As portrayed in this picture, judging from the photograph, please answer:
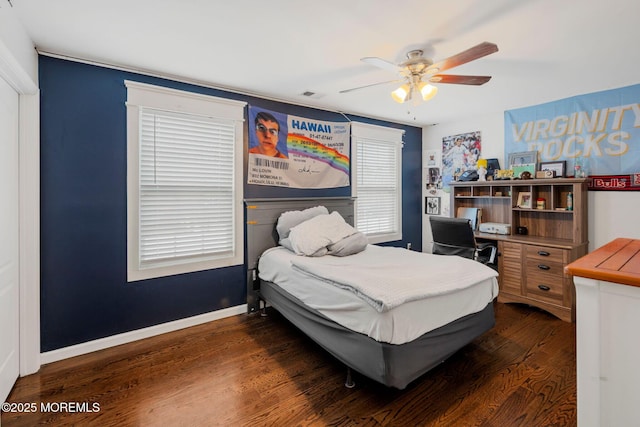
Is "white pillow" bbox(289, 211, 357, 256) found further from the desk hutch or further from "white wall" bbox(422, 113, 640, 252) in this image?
"white wall" bbox(422, 113, 640, 252)

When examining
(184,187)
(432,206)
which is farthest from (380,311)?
(432,206)

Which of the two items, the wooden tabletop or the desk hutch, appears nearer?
the wooden tabletop

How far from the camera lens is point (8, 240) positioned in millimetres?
1973

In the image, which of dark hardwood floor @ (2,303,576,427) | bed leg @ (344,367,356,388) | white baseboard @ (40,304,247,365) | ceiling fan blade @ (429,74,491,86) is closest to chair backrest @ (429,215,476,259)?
dark hardwood floor @ (2,303,576,427)

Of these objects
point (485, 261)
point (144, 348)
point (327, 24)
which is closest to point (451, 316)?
point (485, 261)

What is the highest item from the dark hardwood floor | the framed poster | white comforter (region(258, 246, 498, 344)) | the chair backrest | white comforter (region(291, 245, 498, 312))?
the framed poster

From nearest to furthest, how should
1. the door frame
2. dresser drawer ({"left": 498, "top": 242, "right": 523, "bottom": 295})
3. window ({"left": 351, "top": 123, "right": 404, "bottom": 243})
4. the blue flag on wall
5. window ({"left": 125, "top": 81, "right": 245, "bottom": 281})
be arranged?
1. the door frame
2. window ({"left": 125, "top": 81, "right": 245, "bottom": 281})
3. the blue flag on wall
4. dresser drawer ({"left": 498, "top": 242, "right": 523, "bottom": 295})
5. window ({"left": 351, "top": 123, "right": 404, "bottom": 243})

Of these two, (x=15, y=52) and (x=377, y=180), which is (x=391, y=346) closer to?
(x=15, y=52)

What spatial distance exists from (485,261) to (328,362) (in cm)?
233

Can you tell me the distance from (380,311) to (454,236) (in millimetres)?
2050

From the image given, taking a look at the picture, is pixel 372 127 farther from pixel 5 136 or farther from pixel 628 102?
pixel 5 136

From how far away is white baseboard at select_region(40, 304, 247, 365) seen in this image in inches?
93.6

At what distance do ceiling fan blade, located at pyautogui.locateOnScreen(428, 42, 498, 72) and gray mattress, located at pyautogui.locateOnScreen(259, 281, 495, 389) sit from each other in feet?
5.80

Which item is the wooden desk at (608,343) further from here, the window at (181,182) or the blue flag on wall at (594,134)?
the window at (181,182)
